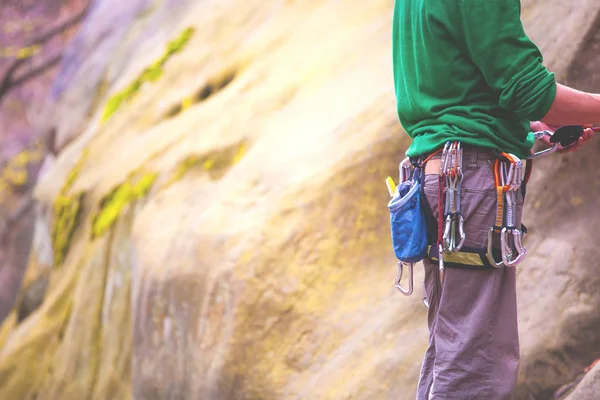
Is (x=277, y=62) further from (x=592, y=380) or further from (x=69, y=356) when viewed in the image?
(x=592, y=380)

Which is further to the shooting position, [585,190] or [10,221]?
[10,221]

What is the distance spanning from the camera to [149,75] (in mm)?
7531

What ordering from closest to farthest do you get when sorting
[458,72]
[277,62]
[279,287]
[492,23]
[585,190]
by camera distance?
[492,23] < [458,72] < [585,190] < [279,287] < [277,62]

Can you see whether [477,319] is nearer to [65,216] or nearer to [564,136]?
[564,136]

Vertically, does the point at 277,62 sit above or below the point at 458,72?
below

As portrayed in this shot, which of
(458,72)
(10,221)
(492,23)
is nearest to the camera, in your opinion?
(492,23)

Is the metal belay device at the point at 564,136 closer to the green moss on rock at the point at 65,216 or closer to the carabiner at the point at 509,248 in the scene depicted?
the carabiner at the point at 509,248

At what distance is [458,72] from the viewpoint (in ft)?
7.78

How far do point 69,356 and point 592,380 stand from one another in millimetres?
4592

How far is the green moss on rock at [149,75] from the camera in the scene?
7.43 meters

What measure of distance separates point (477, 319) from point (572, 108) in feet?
2.45

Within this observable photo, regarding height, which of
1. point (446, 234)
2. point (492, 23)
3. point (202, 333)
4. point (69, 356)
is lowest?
point (69, 356)

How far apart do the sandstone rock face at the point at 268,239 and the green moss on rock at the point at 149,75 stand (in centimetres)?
26

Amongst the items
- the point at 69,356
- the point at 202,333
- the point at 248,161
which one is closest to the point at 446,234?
the point at 202,333
